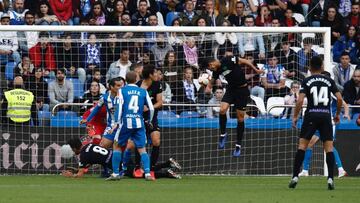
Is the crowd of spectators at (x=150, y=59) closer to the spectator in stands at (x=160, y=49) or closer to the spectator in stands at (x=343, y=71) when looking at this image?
the spectator in stands at (x=160, y=49)

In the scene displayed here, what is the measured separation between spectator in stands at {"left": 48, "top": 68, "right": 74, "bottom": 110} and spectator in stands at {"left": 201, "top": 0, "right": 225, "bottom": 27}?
497 centimetres

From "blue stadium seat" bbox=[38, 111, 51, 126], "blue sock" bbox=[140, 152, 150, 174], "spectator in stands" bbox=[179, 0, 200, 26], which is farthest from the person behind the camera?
"spectator in stands" bbox=[179, 0, 200, 26]

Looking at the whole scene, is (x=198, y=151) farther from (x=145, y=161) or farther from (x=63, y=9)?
(x=63, y=9)

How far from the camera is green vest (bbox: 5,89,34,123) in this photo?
23469 millimetres

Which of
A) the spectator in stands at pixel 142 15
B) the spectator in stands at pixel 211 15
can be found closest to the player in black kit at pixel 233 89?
the spectator in stands at pixel 211 15

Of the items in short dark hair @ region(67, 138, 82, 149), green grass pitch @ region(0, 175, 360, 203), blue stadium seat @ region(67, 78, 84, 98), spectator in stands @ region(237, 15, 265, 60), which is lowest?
green grass pitch @ region(0, 175, 360, 203)

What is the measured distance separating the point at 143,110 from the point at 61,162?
12.8 feet

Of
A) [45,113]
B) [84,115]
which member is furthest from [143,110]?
[45,113]

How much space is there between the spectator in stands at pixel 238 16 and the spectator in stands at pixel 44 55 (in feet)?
19.2

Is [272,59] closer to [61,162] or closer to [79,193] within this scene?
[61,162]

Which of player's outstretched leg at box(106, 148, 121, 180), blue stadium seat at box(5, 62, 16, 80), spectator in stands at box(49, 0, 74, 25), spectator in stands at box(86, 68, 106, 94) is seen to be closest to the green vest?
blue stadium seat at box(5, 62, 16, 80)

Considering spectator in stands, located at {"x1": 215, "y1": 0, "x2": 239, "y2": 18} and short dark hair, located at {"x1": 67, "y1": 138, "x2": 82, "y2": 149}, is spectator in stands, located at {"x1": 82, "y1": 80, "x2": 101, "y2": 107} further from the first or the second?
spectator in stands, located at {"x1": 215, "y1": 0, "x2": 239, "y2": 18}

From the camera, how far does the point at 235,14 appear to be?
28.4 metres

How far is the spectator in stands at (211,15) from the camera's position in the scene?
90.8 feet
